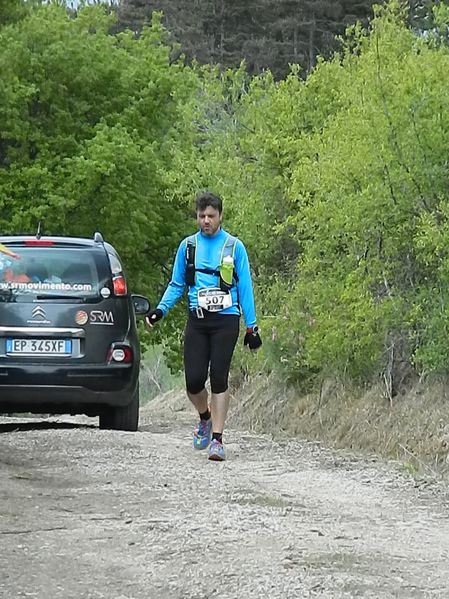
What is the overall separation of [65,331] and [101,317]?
13.1 inches

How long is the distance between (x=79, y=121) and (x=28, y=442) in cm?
1760

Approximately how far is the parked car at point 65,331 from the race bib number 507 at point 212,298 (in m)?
1.87

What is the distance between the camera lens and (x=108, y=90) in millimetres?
27547

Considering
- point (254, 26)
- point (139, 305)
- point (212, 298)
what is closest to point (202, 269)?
point (212, 298)

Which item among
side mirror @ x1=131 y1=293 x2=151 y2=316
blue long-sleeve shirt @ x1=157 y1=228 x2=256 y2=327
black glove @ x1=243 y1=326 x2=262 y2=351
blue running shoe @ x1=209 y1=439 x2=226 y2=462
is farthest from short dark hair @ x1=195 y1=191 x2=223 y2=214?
side mirror @ x1=131 y1=293 x2=151 y2=316

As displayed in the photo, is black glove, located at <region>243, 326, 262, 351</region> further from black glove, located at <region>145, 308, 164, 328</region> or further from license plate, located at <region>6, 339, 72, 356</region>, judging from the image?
license plate, located at <region>6, 339, 72, 356</region>

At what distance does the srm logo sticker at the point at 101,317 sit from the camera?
11.1 m

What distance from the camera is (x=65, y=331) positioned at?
1106 centimetres

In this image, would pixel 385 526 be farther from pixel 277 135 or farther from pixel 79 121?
Result: pixel 79 121

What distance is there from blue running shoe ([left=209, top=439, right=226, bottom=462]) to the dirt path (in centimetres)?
8

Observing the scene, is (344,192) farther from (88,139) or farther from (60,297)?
(88,139)

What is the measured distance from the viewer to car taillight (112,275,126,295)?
37.3 feet

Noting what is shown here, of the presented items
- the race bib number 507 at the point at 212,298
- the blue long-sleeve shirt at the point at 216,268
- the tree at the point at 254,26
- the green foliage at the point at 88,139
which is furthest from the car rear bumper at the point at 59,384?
the tree at the point at 254,26

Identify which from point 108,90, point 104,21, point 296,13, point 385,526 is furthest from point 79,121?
point 296,13
